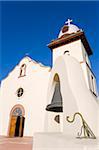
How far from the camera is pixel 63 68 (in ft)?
22.8

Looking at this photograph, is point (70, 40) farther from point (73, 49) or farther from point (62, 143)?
point (62, 143)

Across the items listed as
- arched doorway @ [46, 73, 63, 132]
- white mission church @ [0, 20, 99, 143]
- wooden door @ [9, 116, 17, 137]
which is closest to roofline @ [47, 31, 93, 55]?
white mission church @ [0, 20, 99, 143]

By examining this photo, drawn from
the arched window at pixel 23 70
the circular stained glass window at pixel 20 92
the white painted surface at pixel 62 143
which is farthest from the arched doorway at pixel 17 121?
the white painted surface at pixel 62 143

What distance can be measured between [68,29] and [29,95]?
8.15 meters

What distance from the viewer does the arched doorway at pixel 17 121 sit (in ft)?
48.7

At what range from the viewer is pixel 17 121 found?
15258 millimetres

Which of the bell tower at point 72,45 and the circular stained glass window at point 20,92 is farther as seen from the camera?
the circular stained glass window at point 20,92

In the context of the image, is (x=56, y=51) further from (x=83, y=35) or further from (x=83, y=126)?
(x=83, y=126)

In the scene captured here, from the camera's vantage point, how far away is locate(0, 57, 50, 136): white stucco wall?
46.4 feet

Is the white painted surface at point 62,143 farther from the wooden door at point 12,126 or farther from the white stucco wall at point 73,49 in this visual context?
the wooden door at point 12,126

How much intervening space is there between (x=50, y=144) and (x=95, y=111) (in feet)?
6.46

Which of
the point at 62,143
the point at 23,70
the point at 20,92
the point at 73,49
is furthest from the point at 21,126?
the point at 62,143

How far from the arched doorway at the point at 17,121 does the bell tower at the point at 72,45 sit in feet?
20.4

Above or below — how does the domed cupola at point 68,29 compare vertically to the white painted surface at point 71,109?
above
